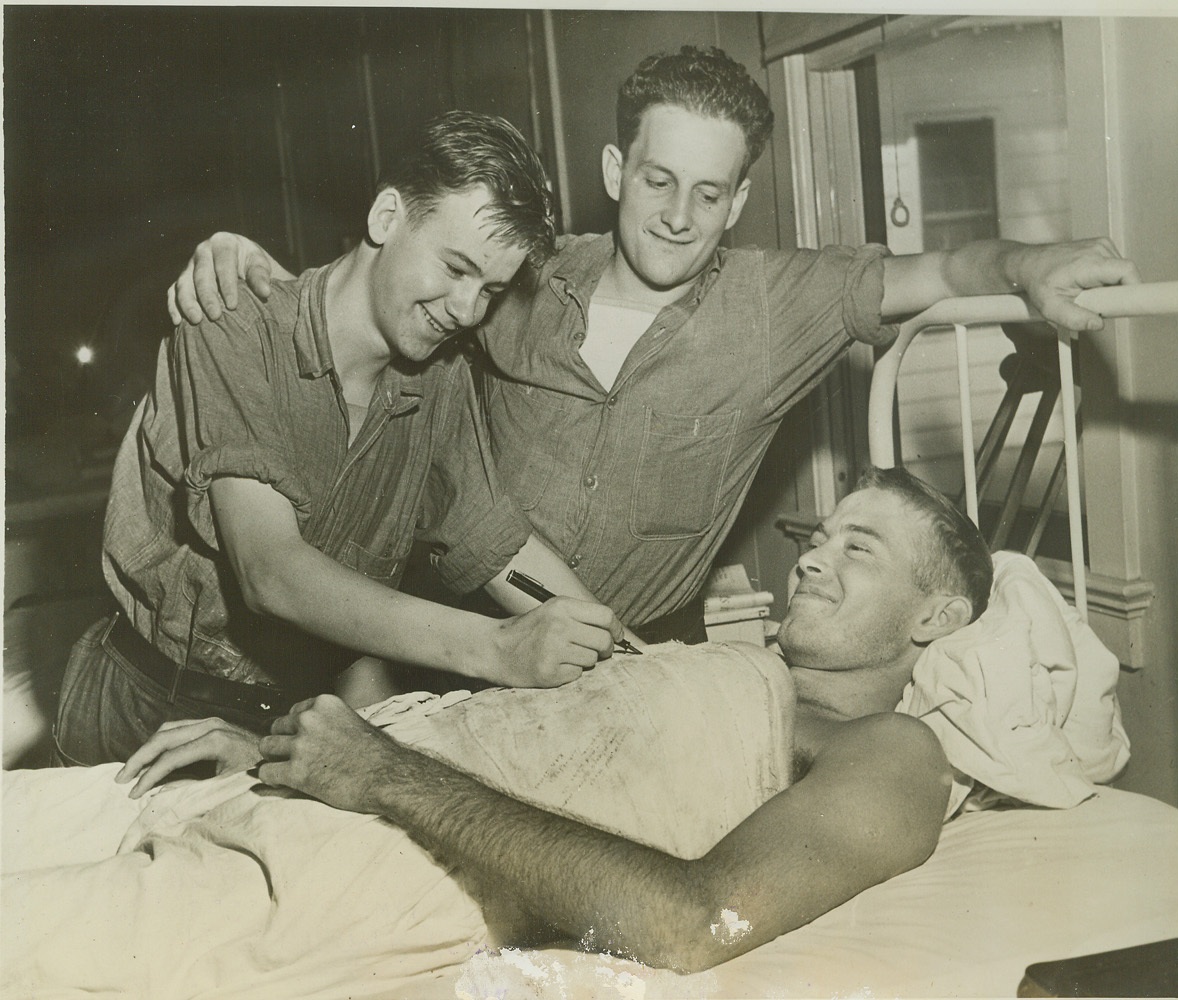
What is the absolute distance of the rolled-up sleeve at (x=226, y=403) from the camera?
1252 mm

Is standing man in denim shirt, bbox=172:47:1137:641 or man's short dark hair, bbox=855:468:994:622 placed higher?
standing man in denim shirt, bbox=172:47:1137:641

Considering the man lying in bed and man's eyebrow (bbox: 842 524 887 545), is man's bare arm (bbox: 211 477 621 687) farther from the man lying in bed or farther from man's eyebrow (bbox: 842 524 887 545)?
man's eyebrow (bbox: 842 524 887 545)

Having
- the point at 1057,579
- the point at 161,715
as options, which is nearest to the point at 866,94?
the point at 1057,579

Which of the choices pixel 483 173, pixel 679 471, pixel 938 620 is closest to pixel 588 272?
pixel 483 173

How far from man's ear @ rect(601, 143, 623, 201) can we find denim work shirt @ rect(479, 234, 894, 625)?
7 cm

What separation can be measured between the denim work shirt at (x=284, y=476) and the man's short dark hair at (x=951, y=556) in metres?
0.53

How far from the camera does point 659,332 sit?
1.32 metres

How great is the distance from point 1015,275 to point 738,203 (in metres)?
0.36

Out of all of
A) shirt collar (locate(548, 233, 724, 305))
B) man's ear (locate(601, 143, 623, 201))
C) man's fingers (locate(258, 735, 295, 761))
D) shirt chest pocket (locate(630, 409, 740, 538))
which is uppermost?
man's ear (locate(601, 143, 623, 201))

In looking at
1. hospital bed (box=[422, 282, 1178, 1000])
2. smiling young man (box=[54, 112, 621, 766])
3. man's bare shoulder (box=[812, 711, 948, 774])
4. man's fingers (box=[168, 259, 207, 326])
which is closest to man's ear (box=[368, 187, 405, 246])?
smiling young man (box=[54, 112, 621, 766])

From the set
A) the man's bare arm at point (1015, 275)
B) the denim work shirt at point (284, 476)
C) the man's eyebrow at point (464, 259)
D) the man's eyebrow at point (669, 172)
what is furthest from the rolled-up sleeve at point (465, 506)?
the man's bare arm at point (1015, 275)

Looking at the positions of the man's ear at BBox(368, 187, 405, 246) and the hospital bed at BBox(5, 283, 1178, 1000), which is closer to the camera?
the hospital bed at BBox(5, 283, 1178, 1000)

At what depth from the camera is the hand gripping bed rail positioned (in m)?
1.19

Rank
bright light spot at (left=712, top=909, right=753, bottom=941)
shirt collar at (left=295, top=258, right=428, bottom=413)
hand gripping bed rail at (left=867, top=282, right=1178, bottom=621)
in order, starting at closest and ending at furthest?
bright light spot at (left=712, top=909, right=753, bottom=941), hand gripping bed rail at (left=867, top=282, right=1178, bottom=621), shirt collar at (left=295, top=258, right=428, bottom=413)
